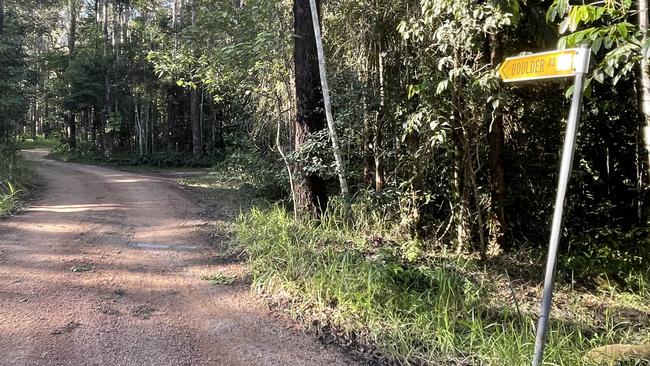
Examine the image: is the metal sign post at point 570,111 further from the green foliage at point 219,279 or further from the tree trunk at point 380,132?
the tree trunk at point 380,132

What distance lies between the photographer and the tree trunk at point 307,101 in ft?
24.7

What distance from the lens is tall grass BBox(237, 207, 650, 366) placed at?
377 centimetres

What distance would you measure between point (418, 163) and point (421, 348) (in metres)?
3.45

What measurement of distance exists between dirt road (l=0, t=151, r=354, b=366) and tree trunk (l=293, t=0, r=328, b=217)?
173 centimetres

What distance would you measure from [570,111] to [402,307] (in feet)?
7.98

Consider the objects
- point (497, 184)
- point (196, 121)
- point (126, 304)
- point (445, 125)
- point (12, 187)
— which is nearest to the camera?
point (126, 304)

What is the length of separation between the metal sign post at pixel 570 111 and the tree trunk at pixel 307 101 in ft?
15.8

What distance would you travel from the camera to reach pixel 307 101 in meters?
7.61

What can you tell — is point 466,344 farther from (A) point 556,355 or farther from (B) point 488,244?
(B) point 488,244

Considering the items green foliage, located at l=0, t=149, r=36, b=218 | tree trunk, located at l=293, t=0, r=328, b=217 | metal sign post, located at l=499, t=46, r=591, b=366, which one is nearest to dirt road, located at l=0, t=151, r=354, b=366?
green foliage, located at l=0, t=149, r=36, b=218

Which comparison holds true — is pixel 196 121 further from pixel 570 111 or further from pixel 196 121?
pixel 570 111

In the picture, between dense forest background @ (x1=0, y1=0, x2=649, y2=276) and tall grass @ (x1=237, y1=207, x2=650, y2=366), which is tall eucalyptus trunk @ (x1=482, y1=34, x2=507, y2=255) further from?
tall grass @ (x1=237, y1=207, x2=650, y2=366)

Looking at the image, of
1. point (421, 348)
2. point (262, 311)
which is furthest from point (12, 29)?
point (421, 348)

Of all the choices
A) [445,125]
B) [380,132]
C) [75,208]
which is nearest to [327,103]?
[380,132]
